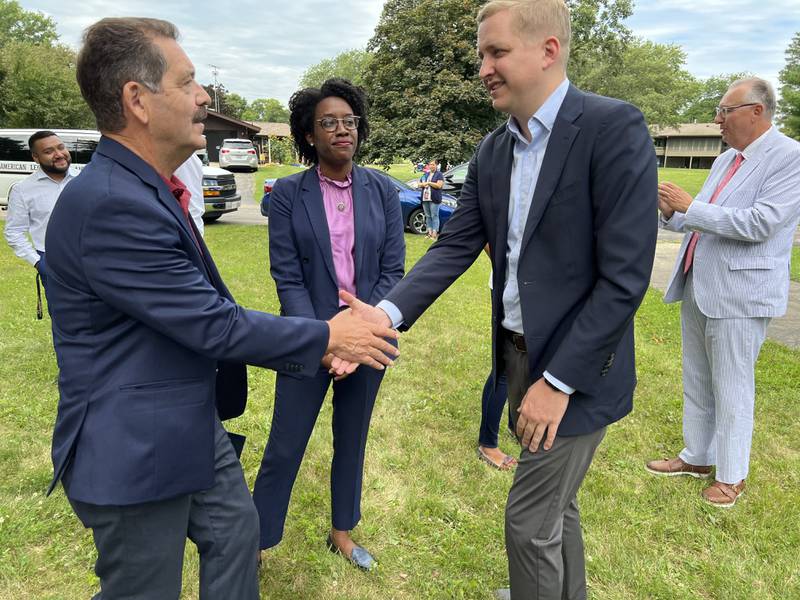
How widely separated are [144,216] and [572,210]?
50.3 inches

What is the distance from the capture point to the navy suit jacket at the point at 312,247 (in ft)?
9.03

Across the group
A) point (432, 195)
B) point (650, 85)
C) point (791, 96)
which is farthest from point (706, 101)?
point (432, 195)

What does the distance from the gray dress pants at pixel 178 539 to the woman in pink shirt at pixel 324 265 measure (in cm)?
64

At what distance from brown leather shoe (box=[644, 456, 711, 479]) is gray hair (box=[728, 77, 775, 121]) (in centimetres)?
220

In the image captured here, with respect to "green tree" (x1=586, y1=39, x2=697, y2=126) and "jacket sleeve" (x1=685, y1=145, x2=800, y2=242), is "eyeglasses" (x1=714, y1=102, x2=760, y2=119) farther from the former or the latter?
"green tree" (x1=586, y1=39, x2=697, y2=126)

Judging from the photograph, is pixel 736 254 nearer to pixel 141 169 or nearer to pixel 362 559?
pixel 362 559

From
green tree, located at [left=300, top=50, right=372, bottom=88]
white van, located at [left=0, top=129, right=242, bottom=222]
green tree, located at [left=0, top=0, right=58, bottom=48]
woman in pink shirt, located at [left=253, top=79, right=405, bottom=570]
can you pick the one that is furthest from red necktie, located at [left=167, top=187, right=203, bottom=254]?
green tree, located at [left=300, top=50, right=372, bottom=88]

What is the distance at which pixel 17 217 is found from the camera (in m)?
5.20

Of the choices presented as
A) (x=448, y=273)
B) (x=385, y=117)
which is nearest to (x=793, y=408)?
(x=448, y=273)

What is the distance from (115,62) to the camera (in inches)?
62.7

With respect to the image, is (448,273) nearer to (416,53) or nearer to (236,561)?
(236,561)

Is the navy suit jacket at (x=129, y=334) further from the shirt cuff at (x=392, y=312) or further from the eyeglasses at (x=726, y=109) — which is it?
the eyeglasses at (x=726, y=109)

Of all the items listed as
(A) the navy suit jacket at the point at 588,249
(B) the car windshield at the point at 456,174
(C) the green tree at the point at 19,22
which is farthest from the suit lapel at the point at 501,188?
(C) the green tree at the point at 19,22

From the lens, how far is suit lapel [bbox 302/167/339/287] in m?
2.74
